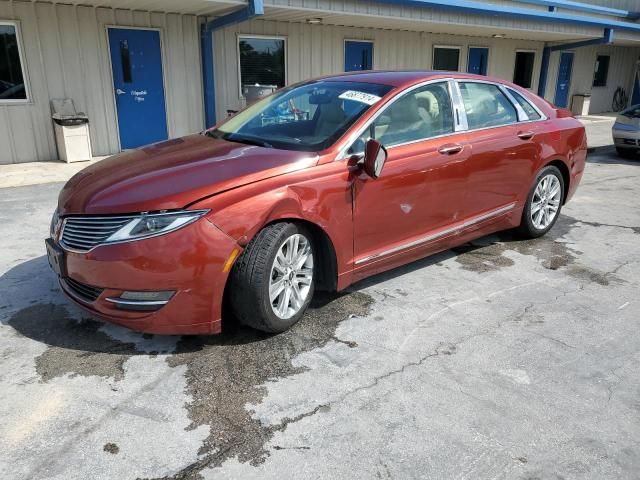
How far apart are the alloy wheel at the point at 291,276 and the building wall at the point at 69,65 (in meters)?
7.73

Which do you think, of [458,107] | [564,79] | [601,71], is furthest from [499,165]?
[601,71]

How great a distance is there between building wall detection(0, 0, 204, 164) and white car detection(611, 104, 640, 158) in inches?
339

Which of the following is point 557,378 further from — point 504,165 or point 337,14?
point 337,14

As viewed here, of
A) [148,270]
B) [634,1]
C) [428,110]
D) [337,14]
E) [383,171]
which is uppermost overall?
[634,1]

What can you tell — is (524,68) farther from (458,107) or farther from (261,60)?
(458,107)

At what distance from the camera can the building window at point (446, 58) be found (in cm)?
1518

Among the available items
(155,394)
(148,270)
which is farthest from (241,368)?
(148,270)

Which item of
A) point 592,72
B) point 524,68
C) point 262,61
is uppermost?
point 262,61

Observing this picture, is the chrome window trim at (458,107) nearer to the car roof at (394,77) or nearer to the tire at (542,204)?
the car roof at (394,77)

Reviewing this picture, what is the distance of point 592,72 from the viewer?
20.4m

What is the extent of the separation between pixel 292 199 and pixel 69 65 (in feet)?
25.6

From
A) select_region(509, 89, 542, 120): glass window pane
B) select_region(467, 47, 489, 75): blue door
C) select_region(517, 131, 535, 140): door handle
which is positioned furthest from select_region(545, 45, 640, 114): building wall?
select_region(517, 131, 535, 140): door handle

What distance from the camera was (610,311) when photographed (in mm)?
3887

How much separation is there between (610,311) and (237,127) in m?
3.07
